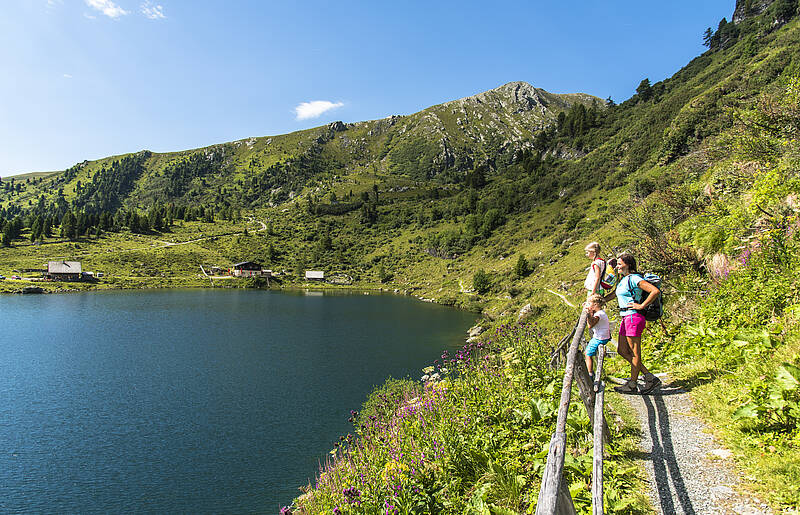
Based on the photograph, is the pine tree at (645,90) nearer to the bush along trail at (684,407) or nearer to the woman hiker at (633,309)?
the bush along trail at (684,407)

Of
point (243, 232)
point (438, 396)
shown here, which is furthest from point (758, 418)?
point (243, 232)

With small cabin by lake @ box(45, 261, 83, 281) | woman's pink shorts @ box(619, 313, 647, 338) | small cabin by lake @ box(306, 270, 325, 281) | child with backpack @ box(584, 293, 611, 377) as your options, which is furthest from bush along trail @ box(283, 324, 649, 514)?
small cabin by lake @ box(45, 261, 83, 281)

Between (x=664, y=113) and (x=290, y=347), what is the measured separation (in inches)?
3331

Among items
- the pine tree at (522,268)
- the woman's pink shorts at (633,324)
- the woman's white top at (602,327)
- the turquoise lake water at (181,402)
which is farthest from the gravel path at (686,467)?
the pine tree at (522,268)

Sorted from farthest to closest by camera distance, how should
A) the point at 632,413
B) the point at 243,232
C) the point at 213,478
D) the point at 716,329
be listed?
the point at 243,232 → the point at 213,478 → the point at 716,329 → the point at 632,413

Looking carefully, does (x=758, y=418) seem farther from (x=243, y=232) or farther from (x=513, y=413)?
(x=243, y=232)

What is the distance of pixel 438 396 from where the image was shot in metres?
10.5

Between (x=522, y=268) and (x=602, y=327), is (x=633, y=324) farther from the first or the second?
(x=522, y=268)

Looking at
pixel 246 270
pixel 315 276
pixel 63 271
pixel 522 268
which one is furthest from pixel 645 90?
pixel 63 271

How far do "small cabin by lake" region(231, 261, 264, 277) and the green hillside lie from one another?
8.05m

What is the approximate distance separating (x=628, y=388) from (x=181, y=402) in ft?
90.3

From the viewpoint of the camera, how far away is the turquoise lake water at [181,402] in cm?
1647

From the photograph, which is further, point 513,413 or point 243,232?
point 243,232

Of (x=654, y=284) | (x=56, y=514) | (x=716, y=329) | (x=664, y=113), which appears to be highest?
(x=664, y=113)
